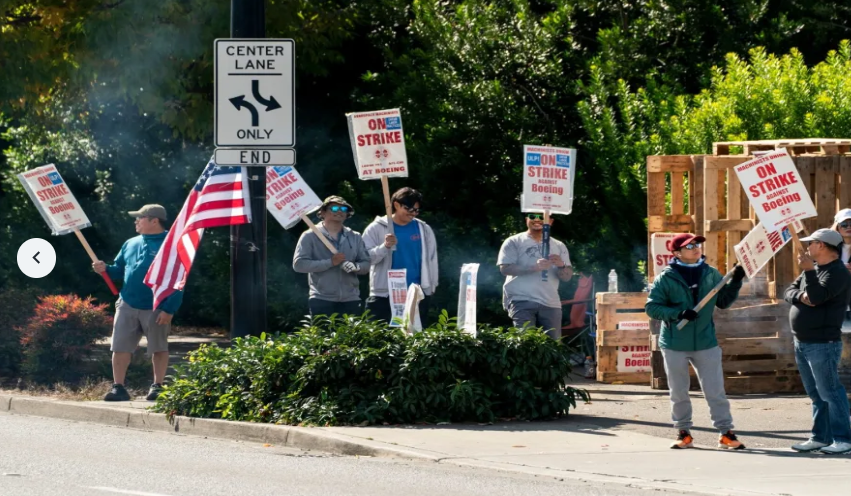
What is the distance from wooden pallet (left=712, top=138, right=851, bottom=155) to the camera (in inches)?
507

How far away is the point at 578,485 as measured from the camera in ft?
27.6

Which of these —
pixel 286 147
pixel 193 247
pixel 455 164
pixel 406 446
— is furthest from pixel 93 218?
pixel 406 446

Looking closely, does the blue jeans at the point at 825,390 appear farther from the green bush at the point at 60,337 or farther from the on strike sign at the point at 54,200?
the green bush at the point at 60,337

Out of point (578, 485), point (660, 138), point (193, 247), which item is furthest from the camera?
point (660, 138)

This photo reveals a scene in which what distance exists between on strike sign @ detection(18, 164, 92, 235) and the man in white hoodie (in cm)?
277

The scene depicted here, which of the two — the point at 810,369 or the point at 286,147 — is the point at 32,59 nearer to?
the point at 286,147

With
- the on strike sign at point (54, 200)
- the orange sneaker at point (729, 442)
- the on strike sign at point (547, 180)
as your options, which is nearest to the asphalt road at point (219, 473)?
the orange sneaker at point (729, 442)

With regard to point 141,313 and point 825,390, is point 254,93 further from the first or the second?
point 825,390

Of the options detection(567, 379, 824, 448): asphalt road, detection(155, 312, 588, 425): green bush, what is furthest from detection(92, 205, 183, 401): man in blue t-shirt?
detection(567, 379, 824, 448): asphalt road

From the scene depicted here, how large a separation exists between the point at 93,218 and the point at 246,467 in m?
13.0

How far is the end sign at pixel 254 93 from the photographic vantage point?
11.0m

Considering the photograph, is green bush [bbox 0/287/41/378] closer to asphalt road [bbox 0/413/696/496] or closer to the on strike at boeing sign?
asphalt road [bbox 0/413/696/496]

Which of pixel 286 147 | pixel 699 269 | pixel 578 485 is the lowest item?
pixel 578 485

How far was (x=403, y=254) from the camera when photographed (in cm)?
1286
